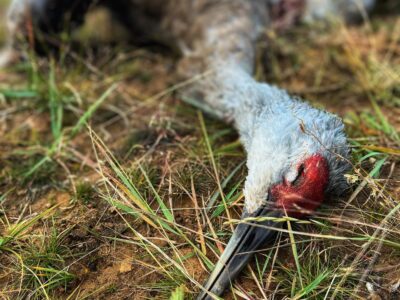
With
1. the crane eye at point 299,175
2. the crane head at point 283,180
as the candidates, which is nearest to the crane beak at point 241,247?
the crane head at point 283,180

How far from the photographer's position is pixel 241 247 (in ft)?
6.94

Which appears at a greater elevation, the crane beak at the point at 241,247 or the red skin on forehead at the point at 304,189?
the red skin on forehead at the point at 304,189

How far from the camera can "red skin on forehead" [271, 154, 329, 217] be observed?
2.14 metres

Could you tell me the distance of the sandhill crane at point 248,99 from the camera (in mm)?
2154

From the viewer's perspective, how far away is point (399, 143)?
8.88 ft

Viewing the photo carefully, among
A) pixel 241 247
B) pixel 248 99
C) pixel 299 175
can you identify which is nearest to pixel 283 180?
pixel 299 175

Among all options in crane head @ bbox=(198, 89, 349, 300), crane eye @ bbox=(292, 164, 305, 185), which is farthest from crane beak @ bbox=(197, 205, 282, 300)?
crane eye @ bbox=(292, 164, 305, 185)

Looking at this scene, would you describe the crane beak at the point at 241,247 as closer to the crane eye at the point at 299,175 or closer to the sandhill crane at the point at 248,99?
the sandhill crane at the point at 248,99

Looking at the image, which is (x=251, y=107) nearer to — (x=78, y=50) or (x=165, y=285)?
(x=165, y=285)

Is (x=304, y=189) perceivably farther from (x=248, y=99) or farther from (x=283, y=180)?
(x=248, y=99)

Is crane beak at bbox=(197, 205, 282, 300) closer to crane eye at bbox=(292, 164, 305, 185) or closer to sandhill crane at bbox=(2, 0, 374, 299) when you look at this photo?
sandhill crane at bbox=(2, 0, 374, 299)

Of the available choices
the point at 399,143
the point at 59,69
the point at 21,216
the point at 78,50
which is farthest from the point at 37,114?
the point at 399,143

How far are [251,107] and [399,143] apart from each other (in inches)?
33.6

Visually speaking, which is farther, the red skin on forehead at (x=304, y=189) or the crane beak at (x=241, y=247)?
the red skin on forehead at (x=304, y=189)
